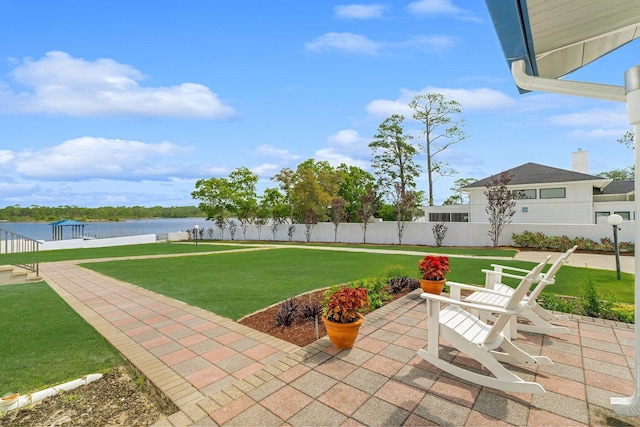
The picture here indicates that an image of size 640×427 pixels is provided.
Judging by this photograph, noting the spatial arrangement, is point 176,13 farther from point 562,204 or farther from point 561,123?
point 562,204

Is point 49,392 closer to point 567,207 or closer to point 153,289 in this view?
point 153,289

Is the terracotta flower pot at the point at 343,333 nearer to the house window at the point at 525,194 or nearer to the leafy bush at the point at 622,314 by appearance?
the leafy bush at the point at 622,314

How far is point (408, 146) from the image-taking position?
28766 millimetres

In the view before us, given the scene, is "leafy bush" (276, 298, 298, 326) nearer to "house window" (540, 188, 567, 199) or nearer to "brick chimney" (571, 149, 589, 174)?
"house window" (540, 188, 567, 199)

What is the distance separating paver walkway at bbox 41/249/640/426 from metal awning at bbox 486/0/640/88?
125 inches

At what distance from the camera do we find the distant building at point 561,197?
66.1 ft

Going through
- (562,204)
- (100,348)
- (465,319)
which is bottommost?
(100,348)

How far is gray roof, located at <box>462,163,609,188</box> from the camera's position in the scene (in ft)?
66.9

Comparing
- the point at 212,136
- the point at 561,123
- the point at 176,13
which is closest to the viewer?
the point at 176,13

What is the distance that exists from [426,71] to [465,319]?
882 centimetres

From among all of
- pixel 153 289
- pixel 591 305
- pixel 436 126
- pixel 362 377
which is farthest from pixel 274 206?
pixel 362 377

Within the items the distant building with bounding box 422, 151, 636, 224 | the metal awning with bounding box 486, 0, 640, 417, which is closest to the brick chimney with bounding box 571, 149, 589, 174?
the distant building with bounding box 422, 151, 636, 224

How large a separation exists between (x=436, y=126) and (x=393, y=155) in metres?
4.88

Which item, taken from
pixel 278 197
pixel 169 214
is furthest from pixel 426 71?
pixel 169 214
